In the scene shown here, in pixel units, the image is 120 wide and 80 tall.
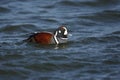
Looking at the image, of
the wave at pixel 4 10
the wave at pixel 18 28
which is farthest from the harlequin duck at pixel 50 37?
the wave at pixel 4 10

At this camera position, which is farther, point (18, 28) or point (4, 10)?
point (4, 10)

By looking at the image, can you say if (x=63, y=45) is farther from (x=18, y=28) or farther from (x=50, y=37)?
(x=18, y=28)

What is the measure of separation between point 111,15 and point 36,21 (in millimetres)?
2412

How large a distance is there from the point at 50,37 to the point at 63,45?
43cm

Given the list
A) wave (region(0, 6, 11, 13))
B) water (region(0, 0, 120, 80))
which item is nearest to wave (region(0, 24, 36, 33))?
water (region(0, 0, 120, 80))

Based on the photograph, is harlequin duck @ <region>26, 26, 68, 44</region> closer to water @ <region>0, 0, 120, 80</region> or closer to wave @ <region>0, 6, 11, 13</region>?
water @ <region>0, 0, 120, 80</region>

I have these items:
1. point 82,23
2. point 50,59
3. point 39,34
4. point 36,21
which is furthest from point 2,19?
point 50,59

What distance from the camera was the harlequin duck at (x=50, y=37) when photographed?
14.2 metres

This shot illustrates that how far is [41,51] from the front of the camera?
13883 millimetres

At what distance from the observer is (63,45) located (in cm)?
1453

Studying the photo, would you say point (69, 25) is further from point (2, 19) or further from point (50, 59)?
point (50, 59)

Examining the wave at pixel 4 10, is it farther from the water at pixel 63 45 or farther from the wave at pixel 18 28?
the wave at pixel 18 28

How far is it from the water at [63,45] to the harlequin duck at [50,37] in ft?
0.40

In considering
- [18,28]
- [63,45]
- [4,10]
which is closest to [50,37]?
[63,45]
